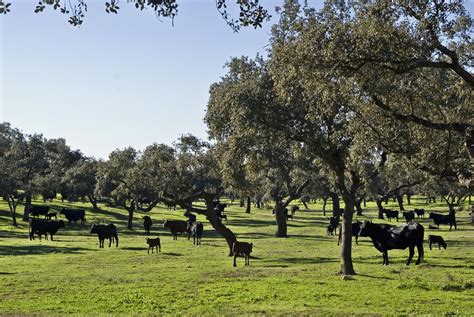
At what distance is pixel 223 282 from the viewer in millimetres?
21500

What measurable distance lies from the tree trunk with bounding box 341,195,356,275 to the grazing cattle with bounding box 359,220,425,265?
15.5 feet

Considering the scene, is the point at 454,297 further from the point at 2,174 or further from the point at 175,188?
the point at 2,174

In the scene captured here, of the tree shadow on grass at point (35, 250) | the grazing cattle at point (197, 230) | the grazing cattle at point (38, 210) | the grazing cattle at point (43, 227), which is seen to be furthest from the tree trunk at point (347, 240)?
the grazing cattle at point (38, 210)

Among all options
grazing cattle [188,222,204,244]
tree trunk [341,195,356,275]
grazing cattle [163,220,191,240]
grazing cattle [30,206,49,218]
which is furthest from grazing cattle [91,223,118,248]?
grazing cattle [30,206,49,218]

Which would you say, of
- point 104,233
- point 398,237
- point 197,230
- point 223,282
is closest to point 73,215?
point 104,233

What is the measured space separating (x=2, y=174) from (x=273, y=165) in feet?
114

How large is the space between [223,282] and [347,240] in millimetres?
6364

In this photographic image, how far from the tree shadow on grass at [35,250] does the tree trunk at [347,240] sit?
Result: 19024 millimetres

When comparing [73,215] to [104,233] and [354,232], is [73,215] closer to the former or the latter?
[104,233]

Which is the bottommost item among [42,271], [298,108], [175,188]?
[42,271]

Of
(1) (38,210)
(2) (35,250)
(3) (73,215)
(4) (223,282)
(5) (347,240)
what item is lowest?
(2) (35,250)

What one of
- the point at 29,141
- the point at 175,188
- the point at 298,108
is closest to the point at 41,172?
the point at 29,141

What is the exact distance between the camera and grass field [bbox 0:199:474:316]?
53.9ft

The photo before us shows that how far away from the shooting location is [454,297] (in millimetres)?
17609
